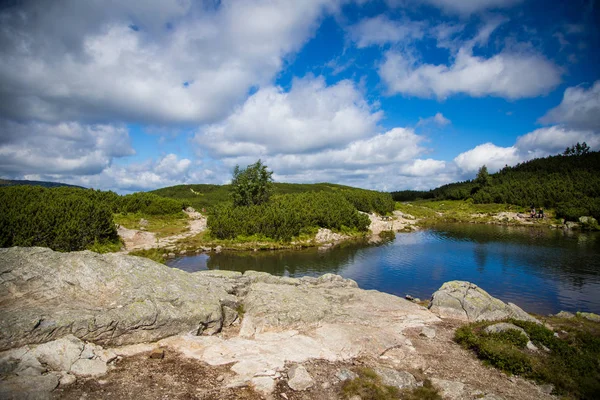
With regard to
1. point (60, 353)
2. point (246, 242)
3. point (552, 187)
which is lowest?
point (246, 242)

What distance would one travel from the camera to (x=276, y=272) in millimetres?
47312

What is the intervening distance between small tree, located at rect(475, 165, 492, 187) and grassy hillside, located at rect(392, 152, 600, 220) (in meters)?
0.88

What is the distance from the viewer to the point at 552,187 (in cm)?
13125

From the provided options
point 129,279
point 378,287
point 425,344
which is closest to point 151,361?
point 129,279

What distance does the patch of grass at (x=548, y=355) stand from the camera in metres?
14.9

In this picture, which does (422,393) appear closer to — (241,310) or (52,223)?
(241,310)

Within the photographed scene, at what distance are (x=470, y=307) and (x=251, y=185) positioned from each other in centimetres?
6520

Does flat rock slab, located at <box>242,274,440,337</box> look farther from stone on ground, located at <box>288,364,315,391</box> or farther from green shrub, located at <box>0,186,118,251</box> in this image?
green shrub, located at <box>0,186,118,251</box>

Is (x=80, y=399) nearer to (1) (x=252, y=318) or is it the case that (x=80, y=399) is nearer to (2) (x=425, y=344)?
(1) (x=252, y=318)

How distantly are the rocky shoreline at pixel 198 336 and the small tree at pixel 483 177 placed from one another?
520 ft

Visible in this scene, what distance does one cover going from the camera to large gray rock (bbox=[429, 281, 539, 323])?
79.2 ft

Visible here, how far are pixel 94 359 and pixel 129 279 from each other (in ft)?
16.9

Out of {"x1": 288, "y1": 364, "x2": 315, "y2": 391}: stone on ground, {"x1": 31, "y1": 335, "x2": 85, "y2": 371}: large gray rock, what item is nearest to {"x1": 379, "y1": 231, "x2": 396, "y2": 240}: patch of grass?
{"x1": 288, "y1": 364, "x2": 315, "y2": 391}: stone on ground

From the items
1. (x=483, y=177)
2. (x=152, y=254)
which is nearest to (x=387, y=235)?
(x=152, y=254)
